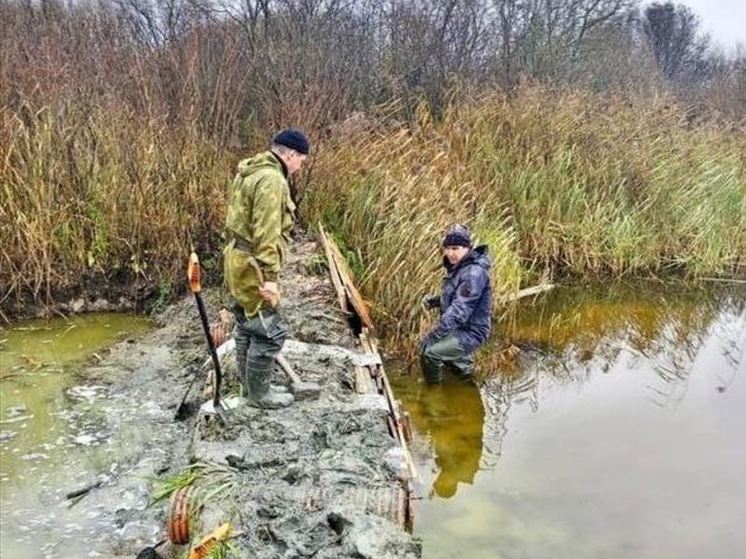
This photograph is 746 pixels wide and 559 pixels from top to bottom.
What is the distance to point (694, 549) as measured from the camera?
4.64m

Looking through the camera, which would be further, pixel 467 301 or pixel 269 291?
pixel 467 301

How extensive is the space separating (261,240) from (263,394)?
1.04 metres

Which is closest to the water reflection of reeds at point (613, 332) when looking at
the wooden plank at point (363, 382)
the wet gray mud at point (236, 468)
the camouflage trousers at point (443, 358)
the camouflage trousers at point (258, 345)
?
the camouflage trousers at point (443, 358)

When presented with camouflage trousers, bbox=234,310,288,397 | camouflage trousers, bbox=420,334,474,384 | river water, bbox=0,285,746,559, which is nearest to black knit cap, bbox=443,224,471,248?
A: camouflage trousers, bbox=420,334,474,384

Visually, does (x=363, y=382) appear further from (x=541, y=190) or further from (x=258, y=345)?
(x=541, y=190)

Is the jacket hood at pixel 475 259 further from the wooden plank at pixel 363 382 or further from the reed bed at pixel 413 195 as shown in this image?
the wooden plank at pixel 363 382

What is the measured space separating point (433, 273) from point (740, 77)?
50.4 feet

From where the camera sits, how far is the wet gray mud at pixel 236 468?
3605 mm

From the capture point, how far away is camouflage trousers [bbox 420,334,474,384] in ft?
21.6

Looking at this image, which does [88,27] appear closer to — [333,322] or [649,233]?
[333,322]

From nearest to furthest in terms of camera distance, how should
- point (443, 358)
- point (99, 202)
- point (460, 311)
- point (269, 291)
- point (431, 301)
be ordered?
point (269, 291) → point (460, 311) → point (443, 358) → point (431, 301) → point (99, 202)

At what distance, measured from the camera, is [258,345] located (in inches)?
182

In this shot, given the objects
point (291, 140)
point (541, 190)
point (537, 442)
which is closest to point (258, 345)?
point (291, 140)

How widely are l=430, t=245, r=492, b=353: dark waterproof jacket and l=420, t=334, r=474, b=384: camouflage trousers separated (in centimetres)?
6
